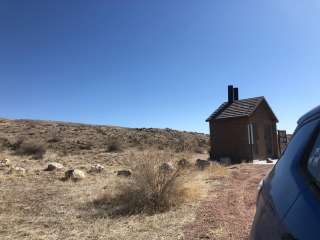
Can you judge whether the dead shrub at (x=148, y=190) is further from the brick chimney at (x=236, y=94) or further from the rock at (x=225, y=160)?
the brick chimney at (x=236, y=94)

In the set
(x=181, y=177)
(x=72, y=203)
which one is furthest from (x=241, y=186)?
(x=72, y=203)

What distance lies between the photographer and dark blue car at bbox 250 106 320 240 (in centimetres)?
184

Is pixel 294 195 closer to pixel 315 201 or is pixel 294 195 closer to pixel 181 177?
pixel 315 201

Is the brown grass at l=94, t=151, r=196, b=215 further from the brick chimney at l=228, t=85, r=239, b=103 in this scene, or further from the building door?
the brick chimney at l=228, t=85, r=239, b=103

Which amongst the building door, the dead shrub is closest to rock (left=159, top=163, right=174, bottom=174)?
the dead shrub

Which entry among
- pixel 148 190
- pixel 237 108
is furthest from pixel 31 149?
pixel 148 190

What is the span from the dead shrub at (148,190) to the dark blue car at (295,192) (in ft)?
23.7

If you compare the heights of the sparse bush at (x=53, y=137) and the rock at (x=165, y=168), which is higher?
the sparse bush at (x=53, y=137)

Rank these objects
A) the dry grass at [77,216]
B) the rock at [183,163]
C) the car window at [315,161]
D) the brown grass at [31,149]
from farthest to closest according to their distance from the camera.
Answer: the brown grass at [31,149]
the rock at [183,163]
the dry grass at [77,216]
the car window at [315,161]

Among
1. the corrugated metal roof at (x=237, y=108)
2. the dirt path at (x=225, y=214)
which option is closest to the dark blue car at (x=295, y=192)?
the dirt path at (x=225, y=214)

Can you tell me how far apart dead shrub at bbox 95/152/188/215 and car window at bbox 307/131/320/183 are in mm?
7650

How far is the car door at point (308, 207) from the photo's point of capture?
172 cm

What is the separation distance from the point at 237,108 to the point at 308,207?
26191 mm

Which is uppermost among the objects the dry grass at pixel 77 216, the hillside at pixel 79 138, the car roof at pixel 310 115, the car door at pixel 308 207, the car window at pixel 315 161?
the hillside at pixel 79 138
